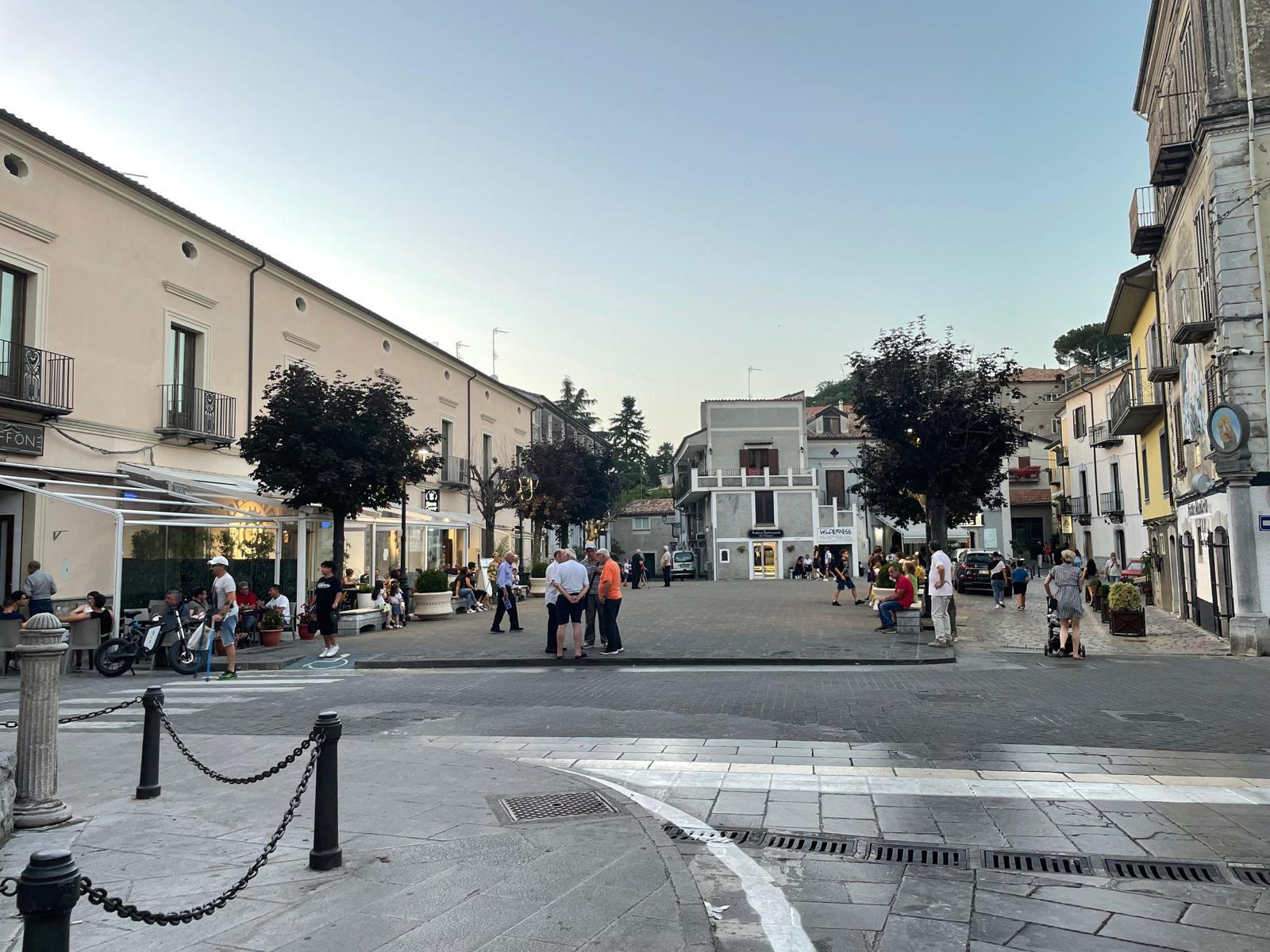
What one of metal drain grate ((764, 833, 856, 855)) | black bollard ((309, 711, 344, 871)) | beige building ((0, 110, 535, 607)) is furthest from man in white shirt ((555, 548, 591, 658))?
black bollard ((309, 711, 344, 871))

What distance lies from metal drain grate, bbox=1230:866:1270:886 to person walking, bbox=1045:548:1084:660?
977cm

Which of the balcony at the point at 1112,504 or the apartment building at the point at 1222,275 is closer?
the apartment building at the point at 1222,275

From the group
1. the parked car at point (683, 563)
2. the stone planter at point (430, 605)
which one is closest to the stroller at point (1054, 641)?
the stone planter at point (430, 605)

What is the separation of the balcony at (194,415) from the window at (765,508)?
37214mm

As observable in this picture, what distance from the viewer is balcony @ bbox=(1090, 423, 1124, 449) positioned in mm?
38500

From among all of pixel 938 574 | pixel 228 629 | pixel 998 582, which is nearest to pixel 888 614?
pixel 938 574

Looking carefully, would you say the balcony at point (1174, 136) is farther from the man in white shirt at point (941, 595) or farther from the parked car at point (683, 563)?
the parked car at point (683, 563)

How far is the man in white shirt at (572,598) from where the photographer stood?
44.8ft

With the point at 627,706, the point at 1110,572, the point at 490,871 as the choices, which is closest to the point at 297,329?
the point at 627,706

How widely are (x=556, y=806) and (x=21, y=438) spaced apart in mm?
14369

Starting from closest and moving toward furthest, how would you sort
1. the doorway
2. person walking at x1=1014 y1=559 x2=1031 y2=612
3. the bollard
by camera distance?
the bollard
person walking at x1=1014 y1=559 x2=1031 y2=612
the doorway

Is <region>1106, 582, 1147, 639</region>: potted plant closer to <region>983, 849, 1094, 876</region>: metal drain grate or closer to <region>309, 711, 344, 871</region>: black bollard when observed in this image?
<region>983, 849, 1094, 876</region>: metal drain grate

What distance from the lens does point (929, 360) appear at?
68.1ft

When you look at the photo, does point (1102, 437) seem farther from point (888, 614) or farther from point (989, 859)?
point (989, 859)
